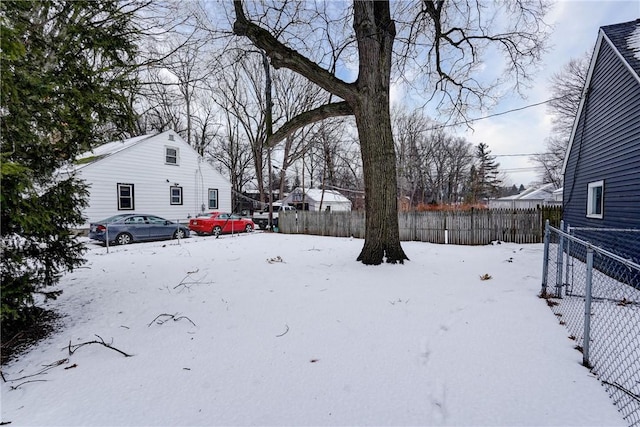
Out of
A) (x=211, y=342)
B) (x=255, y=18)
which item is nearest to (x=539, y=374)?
(x=211, y=342)

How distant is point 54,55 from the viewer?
340 centimetres

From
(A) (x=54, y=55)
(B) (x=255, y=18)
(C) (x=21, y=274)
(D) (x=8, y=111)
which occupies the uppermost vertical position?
(B) (x=255, y=18)

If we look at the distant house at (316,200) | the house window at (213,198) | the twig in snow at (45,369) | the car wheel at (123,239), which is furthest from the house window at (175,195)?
the twig in snow at (45,369)

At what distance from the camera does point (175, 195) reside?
697 inches

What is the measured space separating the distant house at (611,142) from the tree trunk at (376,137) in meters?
4.34

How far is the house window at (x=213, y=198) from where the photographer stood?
1972 cm

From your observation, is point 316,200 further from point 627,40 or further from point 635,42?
point 635,42

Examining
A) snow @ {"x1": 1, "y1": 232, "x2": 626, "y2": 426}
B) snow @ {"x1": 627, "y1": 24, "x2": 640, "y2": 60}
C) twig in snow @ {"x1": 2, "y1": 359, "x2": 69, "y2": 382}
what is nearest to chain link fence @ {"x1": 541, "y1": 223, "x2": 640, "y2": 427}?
snow @ {"x1": 1, "y1": 232, "x2": 626, "y2": 426}

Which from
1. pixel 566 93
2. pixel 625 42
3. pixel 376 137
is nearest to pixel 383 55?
pixel 376 137

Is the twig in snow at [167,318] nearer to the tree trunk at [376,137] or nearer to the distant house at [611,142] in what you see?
the tree trunk at [376,137]

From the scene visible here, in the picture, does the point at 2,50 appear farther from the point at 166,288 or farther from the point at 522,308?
the point at 522,308

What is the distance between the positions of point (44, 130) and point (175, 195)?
1558 centimetres

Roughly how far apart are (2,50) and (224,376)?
118 inches

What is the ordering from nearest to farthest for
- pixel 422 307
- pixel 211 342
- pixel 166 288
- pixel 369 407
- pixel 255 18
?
pixel 369 407
pixel 211 342
pixel 422 307
pixel 166 288
pixel 255 18
